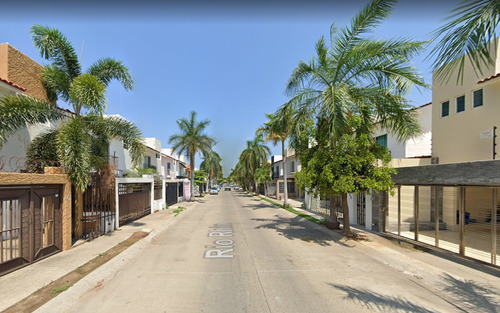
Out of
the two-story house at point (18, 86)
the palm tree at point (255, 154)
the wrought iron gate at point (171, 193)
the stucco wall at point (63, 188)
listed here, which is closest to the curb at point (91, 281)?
the stucco wall at point (63, 188)

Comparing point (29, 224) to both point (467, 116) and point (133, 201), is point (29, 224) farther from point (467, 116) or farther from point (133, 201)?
point (467, 116)

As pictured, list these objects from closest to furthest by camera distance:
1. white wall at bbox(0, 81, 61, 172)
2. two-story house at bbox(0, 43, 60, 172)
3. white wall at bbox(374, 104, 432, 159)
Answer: white wall at bbox(0, 81, 61, 172)
two-story house at bbox(0, 43, 60, 172)
white wall at bbox(374, 104, 432, 159)

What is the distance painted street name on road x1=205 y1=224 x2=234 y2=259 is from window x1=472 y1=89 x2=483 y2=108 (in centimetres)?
1234

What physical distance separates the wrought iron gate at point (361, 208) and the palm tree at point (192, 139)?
18754 mm

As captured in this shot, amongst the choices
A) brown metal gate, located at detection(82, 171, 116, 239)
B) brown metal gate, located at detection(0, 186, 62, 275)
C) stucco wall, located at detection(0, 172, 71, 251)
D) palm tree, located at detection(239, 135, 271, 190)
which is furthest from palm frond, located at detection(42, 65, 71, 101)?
palm tree, located at detection(239, 135, 271, 190)

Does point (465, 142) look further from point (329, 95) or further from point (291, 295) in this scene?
point (291, 295)

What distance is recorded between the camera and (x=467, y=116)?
38.8 ft

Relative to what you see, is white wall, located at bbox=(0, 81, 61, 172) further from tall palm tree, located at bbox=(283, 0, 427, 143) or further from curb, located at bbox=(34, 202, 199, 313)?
tall palm tree, located at bbox=(283, 0, 427, 143)

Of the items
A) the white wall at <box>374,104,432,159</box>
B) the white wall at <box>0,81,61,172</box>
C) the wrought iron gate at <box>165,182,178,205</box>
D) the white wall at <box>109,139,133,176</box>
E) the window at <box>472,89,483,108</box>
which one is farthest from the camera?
the wrought iron gate at <box>165,182,178,205</box>

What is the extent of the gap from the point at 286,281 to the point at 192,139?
2401cm

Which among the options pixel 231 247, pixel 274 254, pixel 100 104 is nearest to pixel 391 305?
pixel 274 254

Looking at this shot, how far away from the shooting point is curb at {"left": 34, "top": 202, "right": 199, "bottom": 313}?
14.8 feet

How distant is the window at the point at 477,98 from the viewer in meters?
11.2

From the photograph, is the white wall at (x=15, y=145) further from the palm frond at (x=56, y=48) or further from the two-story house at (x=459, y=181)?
the two-story house at (x=459, y=181)
